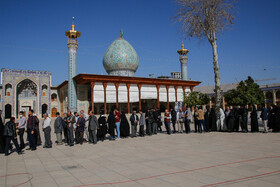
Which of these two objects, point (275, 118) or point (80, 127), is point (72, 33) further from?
point (275, 118)

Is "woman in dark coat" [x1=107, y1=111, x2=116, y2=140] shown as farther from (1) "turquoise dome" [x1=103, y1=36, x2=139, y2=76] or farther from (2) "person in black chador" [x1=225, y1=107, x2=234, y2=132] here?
(1) "turquoise dome" [x1=103, y1=36, x2=139, y2=76]

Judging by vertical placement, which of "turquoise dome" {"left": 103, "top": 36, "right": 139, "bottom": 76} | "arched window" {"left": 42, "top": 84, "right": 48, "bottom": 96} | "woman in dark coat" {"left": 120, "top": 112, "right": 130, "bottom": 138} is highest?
"turquoise dome" {"left": 103, "top": 36, "right": 139, "bottom": 76}

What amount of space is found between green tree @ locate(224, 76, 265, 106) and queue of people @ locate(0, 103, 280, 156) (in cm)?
2397

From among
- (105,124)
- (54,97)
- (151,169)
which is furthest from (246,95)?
(151,169)

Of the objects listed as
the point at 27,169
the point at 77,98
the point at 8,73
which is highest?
the point at 8,73

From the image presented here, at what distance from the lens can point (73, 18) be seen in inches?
1133

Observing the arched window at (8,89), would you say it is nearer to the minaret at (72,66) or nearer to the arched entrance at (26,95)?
the arched entrance at (26,95)

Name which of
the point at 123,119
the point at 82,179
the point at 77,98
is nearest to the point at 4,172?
the point at 82,179

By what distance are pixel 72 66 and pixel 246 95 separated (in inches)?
988

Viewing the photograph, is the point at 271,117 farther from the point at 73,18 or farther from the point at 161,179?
the point at 73,18

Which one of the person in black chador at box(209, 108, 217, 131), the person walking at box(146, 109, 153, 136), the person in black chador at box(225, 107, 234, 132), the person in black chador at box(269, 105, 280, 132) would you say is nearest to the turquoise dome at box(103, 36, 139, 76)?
the person walking at box(146, 109, 153, 136)

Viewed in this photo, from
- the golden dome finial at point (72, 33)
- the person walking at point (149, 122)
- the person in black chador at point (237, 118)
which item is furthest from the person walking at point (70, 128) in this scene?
the golden dome finial at point (72, 33)

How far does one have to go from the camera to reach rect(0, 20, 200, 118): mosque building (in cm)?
2716

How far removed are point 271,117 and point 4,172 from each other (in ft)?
34.5
